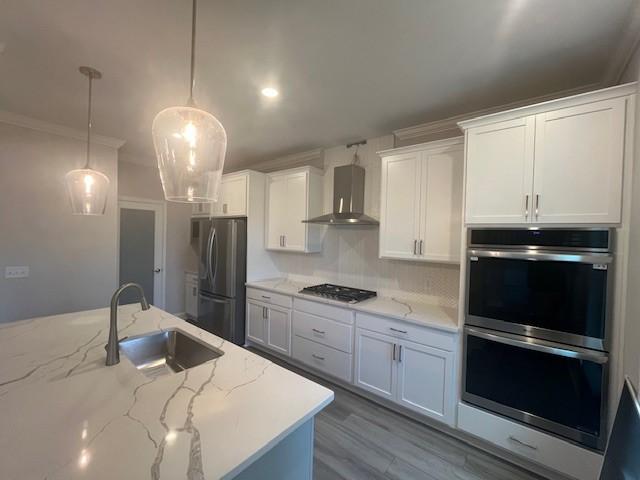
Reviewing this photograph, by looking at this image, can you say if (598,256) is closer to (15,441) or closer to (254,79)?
(254,79)

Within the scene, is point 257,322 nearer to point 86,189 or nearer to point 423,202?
point 86,189

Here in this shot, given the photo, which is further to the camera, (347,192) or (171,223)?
(171,223)

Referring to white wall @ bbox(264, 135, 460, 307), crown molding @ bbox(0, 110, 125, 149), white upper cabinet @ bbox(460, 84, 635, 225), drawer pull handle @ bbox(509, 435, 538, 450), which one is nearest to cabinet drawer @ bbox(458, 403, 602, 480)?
drawer pull handle @ bbox(509, 435, 538, 450)

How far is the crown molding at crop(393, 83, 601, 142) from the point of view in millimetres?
2066

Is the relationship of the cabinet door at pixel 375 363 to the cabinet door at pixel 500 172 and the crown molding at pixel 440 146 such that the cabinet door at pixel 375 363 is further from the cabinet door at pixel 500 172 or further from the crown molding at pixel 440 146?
the crown molding at pixel 440 146

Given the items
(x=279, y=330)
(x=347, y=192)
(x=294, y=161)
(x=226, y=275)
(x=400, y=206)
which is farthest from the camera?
(x=294, y=161)

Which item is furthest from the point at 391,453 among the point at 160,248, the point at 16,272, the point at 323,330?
the point at 160,248

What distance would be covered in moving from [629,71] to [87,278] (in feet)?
17.0

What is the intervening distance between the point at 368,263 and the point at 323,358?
3.76ft

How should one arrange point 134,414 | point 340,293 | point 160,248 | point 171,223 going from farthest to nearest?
Result: 1. point 171,223
2. point 160,248
3. point 340,293
4. point 134,414

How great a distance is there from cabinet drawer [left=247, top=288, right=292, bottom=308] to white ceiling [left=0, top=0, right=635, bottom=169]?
1979 millimetres

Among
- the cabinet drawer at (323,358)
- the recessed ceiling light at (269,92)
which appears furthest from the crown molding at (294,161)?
the cabinet drawer at (323,358)

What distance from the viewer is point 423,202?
248cm

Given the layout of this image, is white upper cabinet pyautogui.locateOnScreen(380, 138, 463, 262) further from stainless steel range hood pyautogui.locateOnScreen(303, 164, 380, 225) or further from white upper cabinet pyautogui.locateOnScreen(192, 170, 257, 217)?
white upper cabinet pyautogui.locateOnScreen(192, 170, 257, 217)
